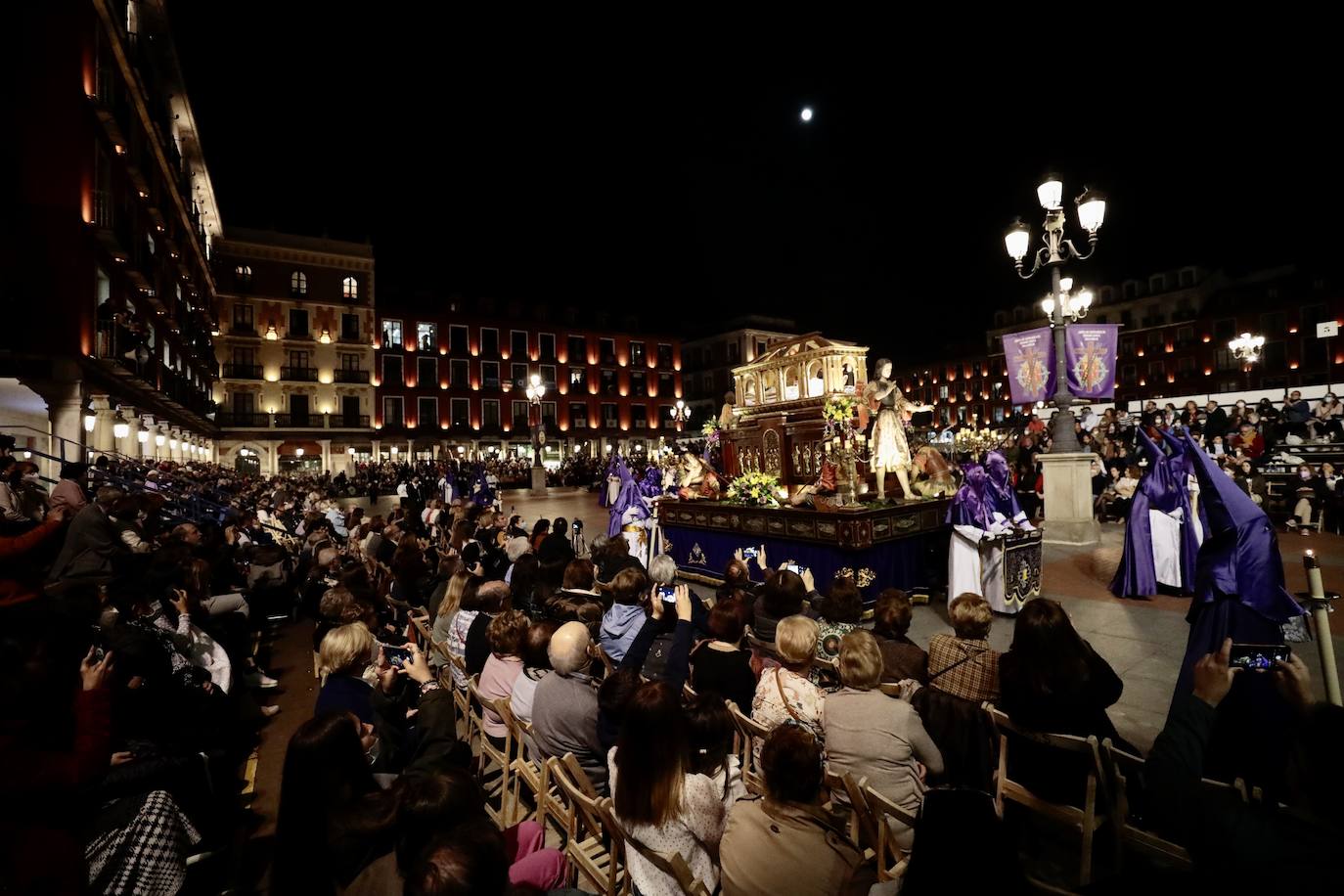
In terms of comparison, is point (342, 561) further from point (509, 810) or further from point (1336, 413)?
point (1336, 413)

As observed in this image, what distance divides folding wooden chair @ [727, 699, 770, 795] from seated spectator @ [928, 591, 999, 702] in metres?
1.03

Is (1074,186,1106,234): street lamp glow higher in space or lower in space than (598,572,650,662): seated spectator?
higher

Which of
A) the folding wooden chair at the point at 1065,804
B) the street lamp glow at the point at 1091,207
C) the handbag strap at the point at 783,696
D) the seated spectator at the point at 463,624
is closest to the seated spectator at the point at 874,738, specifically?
the handbag strap at the point at 783,696

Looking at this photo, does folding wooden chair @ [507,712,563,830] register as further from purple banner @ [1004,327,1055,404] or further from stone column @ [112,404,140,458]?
stone column @ [112,404,140,458]

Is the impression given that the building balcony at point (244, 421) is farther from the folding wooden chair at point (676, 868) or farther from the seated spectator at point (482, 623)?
the folding wooden chair at point (676, 868)

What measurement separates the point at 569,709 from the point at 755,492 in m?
6.91

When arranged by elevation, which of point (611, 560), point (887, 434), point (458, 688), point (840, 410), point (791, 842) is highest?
point (840, 410)

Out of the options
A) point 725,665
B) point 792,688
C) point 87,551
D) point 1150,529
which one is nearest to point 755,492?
point 1150,529

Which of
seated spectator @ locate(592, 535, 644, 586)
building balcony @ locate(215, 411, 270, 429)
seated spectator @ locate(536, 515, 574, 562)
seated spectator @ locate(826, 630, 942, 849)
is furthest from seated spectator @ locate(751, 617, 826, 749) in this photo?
building balcony @ locate(215, 411, 270, 429)

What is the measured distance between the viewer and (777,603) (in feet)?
13.7

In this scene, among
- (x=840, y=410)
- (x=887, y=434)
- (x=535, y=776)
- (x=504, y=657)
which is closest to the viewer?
(x=535, y=776)

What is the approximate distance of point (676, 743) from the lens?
2244 millimetres

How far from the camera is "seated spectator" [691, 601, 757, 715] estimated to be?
3.56 m

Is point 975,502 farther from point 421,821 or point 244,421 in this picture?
point 244,421
